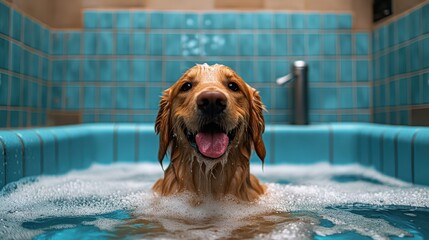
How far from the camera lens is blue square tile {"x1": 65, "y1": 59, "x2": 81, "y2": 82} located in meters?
4.56

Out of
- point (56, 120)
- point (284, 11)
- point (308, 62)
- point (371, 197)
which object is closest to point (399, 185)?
point (371, 197)

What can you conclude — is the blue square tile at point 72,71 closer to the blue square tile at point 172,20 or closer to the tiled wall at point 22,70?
the tiled wall at point 22,70

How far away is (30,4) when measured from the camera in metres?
3.94

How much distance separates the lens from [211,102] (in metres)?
1.76

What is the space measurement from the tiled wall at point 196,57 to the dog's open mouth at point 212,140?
108 inches

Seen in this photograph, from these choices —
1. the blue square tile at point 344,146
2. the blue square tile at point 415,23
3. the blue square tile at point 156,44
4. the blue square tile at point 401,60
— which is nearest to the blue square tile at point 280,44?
the blue square tile at point 156,44

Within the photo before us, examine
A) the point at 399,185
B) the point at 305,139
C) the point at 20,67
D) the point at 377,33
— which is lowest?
the point at 399,185

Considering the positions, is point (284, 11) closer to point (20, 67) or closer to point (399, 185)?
point (399, 185)

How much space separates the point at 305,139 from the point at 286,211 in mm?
2054

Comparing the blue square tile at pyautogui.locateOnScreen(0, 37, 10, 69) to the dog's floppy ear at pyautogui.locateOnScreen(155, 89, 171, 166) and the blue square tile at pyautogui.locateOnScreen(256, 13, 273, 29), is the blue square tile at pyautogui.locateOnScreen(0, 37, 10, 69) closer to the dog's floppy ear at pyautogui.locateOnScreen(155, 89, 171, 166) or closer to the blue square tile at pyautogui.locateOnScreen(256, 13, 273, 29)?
the dog's floppy ear at pyautogui.locateOnScreen(155, 89, 171, 166)

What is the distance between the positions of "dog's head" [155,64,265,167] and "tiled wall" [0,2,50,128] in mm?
1774

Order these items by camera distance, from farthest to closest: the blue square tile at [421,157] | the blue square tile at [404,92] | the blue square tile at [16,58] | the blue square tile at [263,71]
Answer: the blue square tile at [263,71], the blue square tile at [404,92], the blue square tile at [16,58], the blue square tile at [421,157]

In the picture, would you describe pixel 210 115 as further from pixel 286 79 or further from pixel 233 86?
pixel 286 79

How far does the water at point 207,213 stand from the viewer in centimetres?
159
